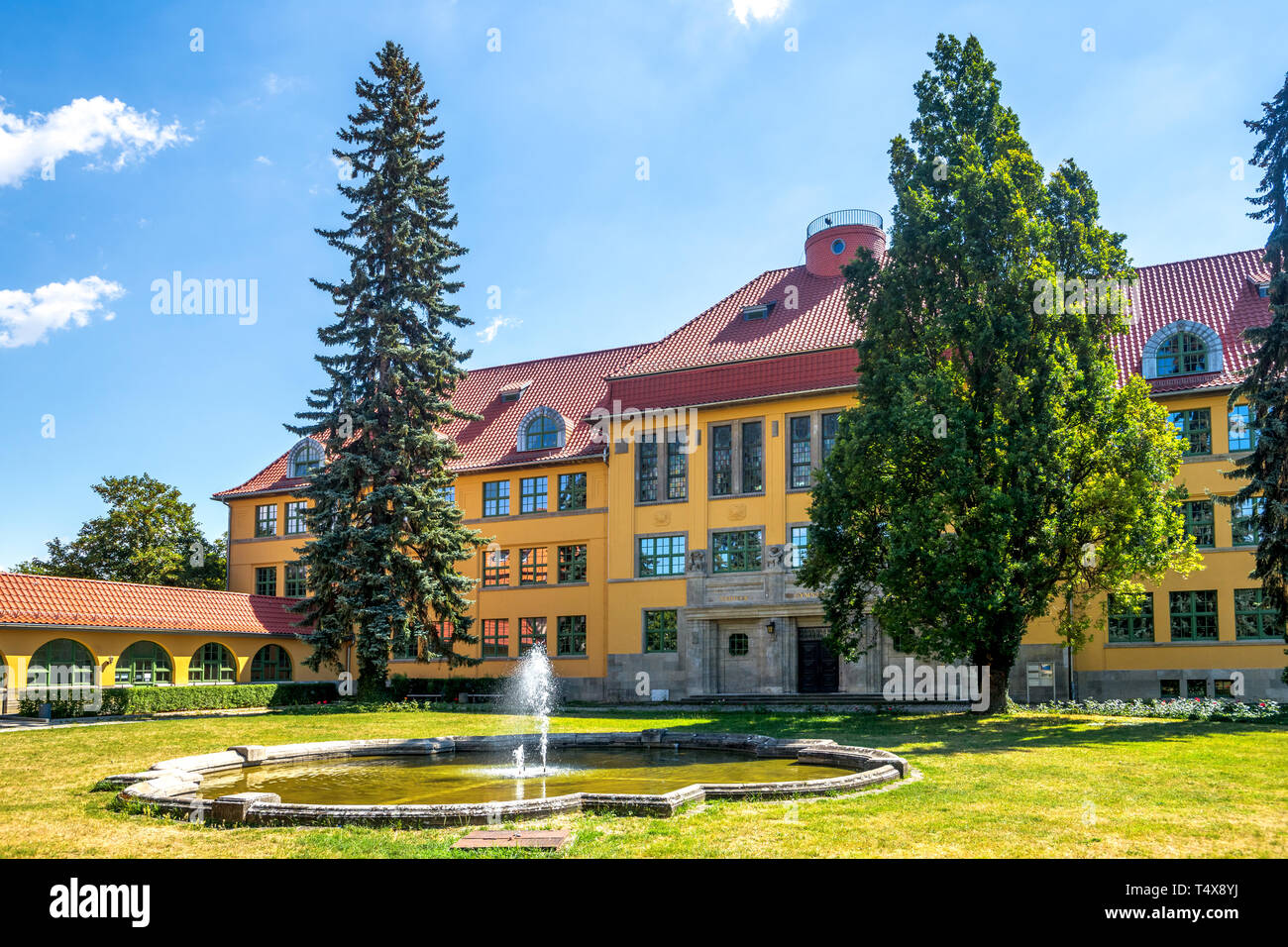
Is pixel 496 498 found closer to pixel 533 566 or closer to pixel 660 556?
pixel 533 566

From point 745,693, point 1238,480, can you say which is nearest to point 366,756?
point 745,693

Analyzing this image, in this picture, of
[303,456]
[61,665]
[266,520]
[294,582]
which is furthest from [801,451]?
[266,520]

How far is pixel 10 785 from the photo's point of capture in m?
13.6

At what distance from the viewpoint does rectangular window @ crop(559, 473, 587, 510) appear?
41.5m

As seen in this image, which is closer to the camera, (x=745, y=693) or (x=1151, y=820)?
(x=1151, y=820)

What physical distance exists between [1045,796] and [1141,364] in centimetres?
2572

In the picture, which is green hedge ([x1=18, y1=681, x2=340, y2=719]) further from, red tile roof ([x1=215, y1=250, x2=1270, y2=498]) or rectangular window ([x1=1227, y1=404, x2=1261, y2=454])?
rectangular window ([x1=1227, y1=404, x2=1261, y2=454])

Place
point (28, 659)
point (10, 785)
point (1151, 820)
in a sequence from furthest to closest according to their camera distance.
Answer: point (28, 659)
point (10, 785)
point (1151, 820)

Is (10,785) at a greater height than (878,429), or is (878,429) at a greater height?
(878,429)

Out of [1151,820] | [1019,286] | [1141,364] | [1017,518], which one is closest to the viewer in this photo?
[1151,820]

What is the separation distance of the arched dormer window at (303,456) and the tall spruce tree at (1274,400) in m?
37.5

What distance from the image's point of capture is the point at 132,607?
109 feet

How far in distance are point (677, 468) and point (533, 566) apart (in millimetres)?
7950
